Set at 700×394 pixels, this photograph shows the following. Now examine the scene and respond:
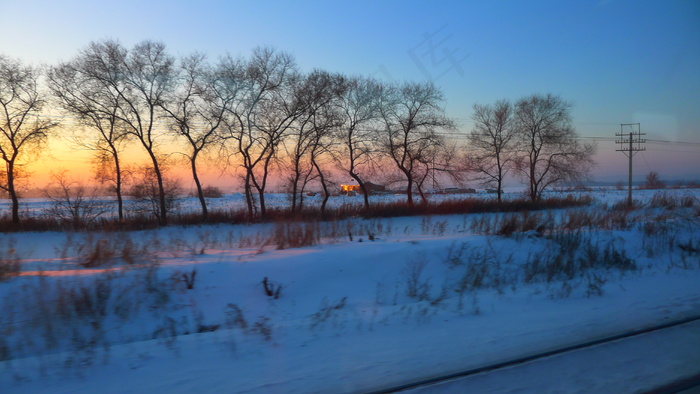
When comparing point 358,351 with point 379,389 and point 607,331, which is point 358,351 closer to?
point 379,389

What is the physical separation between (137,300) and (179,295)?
0.75 meters

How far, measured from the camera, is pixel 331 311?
25.1 feet

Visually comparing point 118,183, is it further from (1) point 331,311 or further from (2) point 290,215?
(1) point 331,311

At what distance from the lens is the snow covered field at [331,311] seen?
4832mm

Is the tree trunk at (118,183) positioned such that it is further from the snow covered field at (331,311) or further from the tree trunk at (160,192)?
the snow covered field at (331,311)

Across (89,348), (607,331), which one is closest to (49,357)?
(89,348)

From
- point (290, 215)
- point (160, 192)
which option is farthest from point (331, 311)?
point (160, 192)

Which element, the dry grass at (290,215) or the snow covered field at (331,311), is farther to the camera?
the dry grass at (290,215)

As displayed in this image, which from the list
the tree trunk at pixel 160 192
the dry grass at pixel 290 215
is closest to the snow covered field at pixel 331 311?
the dry grass at pixel 290 215

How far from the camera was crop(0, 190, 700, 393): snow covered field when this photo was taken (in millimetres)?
4832

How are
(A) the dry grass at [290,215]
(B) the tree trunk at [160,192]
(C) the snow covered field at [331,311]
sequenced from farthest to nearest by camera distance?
1. (B) the tree trunk at [160,192]
2. (A) the dry grass at [290,215]
3. (C) the snow covered field at [331,311]

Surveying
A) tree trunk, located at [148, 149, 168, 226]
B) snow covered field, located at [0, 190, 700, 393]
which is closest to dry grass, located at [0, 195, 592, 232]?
tree trunk, located at [148, 149, 168, 226]

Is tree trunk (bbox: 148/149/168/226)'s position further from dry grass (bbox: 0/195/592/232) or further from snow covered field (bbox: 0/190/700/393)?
snow covered field (bbox: 0/190/700/393)

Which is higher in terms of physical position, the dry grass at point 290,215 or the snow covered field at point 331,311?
the dry grass at point 290,215
